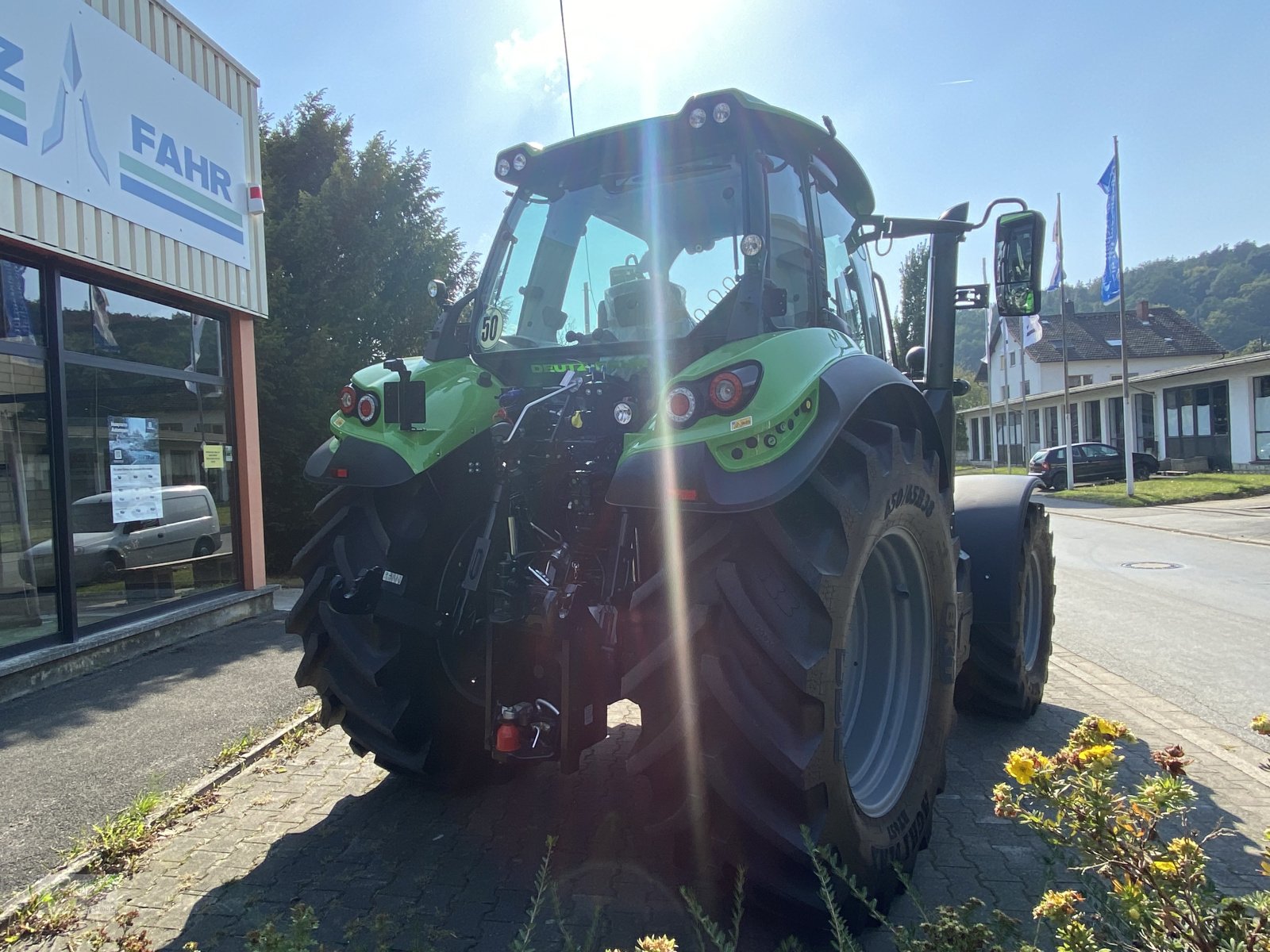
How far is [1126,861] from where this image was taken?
175 centimetres

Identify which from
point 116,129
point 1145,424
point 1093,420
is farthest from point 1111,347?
point 116,129

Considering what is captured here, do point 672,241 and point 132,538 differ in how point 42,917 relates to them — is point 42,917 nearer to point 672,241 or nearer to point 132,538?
point 672,241

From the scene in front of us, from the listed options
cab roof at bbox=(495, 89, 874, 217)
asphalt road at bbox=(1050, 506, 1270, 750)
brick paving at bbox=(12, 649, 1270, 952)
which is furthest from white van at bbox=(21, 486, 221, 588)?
asphalt road at bbox=(1050, 506, 1270, 750)

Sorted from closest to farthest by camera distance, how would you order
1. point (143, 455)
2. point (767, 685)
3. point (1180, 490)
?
point (767, 685), point (143, 455), point (1180, 490)

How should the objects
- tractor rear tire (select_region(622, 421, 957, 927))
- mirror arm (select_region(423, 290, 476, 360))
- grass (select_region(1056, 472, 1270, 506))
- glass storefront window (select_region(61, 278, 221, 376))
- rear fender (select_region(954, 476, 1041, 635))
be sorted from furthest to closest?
grass (select_region(1056, 472, 1270, 506)) → glass storefront window (select_region(61, 278, 221, 376)) → rear fender (select_region(954, 476, 1041, 635)) → mirror arm (select_region(423, 290, 476, 360)) → tractor rear tire (select_region(622, 421, 957, 927))

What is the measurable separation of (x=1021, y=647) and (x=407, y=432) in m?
3.26

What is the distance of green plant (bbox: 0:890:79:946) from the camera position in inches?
105

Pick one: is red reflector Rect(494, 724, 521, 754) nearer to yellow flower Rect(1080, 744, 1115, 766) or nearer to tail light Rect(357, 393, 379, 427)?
tail light Rect(357, 393, 379, 427)

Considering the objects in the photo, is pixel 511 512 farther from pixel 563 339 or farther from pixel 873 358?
pixel 873 358

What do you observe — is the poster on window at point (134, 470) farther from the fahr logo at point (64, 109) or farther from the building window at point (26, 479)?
the fahr logo at point (64, 109)

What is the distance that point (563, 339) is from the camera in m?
3.65

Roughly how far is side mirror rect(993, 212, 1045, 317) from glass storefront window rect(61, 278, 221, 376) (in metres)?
6.63

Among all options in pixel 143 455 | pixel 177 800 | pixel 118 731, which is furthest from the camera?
pixel 143 455

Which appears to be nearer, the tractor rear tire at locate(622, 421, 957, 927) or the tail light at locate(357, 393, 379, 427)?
the tractor rear tire at locate(622, 421, 957, 927)
